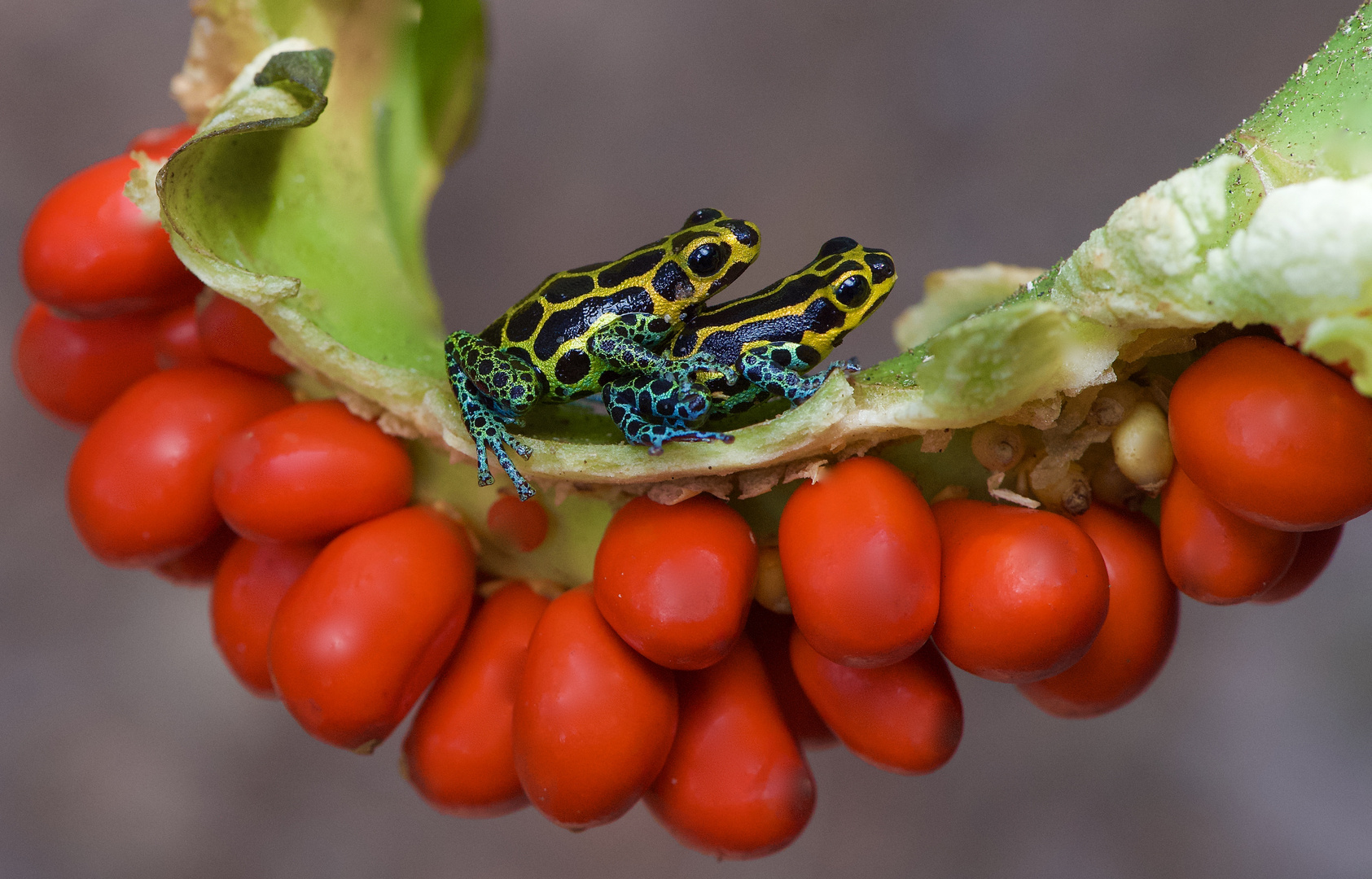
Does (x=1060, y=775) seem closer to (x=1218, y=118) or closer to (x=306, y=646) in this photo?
(x=1218, y=118)

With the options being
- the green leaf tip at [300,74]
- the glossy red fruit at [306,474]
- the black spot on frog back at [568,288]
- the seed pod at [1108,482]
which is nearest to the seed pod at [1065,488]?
the seed pod at [1108,482]

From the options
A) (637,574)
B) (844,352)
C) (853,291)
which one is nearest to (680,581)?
(637,574)

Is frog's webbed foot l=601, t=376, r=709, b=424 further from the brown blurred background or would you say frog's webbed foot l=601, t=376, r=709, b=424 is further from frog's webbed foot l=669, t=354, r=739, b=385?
the brown blurred background

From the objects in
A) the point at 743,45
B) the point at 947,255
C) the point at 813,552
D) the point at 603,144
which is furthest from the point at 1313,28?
the point at 813,552

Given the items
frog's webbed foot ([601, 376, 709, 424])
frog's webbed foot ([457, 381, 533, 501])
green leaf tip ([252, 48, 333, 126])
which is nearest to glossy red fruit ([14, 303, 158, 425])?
green leaf tip ([252, 48, 333, 126])

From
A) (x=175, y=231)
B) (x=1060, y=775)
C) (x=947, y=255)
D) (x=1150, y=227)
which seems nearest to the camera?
(x=1150, y=227)

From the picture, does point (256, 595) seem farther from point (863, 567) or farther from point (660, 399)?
point (863, 567)
